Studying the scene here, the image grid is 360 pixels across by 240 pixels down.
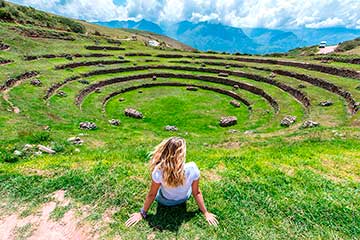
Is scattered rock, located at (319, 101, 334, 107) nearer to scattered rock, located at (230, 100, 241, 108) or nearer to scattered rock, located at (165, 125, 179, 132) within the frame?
scattered rock, located at (230, 100, 241, 108)

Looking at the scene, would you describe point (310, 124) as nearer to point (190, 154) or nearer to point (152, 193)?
point (190, 154)

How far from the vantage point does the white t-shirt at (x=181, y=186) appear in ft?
20.2

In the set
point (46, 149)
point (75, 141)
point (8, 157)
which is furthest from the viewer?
point (75, 141)

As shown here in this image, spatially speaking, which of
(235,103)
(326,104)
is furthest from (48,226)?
(235,103)

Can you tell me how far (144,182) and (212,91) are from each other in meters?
33.5

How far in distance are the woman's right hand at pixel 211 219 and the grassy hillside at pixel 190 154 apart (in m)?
0.17

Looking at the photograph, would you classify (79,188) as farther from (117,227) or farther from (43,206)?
(117,227)

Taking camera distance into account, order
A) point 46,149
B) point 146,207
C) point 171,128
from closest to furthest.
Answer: point 146,207
point 46,149
point 171,128

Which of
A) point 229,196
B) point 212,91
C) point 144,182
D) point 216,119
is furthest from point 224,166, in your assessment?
point 212,91

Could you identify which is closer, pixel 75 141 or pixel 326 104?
pixel 75 141

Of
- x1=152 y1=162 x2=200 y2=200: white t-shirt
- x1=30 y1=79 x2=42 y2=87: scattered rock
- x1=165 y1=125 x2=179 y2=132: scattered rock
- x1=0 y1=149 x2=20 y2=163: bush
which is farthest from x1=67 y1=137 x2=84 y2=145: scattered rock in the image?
x1=30 y1=79 x2=42 y2=87: scattered rock

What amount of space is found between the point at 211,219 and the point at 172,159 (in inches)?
91.2

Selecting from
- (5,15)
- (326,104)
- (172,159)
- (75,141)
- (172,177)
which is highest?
(5,15)

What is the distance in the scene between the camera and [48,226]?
264 inches
